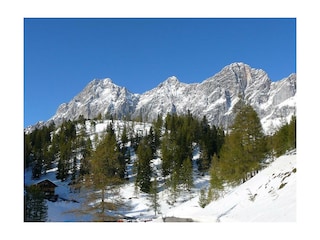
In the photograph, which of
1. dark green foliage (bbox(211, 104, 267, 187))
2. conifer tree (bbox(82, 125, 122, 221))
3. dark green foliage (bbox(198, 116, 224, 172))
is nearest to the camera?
conifer tree (bbox(82, 125, 122, 221))

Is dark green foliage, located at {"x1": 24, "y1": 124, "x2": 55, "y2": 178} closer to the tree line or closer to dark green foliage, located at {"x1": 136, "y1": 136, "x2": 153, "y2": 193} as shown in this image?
the tree line

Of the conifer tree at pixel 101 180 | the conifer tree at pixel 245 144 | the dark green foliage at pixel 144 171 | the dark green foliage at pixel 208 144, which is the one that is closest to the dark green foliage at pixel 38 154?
the dark green foliage at pixel 144 171

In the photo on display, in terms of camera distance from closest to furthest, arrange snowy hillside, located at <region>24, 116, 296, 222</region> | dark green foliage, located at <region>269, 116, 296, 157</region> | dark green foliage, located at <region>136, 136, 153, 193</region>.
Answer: snowy hillside, located at <region>24, 116, 296, 222</region> → dark green foliage, located at <region>269, 116, 296, 157</region> → dark green foliage, located at <region>136, 136, 153, 193</region>

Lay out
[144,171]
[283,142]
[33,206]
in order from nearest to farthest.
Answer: [33,206] < [283,142] < [144,171]

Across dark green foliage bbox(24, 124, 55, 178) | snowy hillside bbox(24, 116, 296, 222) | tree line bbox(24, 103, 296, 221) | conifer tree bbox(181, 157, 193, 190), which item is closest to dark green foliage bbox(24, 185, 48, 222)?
snowy hillside bbox(24, 116, 296, 222)

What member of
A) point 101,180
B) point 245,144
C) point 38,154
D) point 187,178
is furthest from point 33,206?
point 38,154

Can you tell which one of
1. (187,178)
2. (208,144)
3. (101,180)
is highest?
(208,144)

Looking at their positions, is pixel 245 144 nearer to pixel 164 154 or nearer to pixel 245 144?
pixel 245 144

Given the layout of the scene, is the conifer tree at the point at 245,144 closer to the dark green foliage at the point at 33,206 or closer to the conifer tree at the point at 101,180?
the conifer tree at the point at 101,180

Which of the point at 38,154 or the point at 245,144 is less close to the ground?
the point at 245,144

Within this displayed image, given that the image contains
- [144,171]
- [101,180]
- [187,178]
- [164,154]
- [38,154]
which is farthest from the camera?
[38,154]
